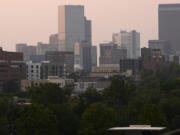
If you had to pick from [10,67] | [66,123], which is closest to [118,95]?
[66,123]

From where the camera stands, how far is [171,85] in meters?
100

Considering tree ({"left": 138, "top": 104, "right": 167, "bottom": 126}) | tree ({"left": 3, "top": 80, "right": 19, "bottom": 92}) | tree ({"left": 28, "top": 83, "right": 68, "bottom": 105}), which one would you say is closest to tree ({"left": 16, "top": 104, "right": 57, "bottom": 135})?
tree ({"left": 138, "top": 104, "right": 167, "bottom": 126})

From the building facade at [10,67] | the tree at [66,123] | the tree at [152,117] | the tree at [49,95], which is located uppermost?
the building facade at [10,67]

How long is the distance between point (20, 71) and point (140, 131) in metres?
166

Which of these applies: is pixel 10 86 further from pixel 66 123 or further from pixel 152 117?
pixel 152 117

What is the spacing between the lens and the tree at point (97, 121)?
6225cm

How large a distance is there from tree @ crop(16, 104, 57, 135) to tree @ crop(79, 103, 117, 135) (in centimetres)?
247

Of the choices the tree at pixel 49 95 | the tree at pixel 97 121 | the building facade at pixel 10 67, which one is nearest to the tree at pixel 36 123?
the tree at pixel 97 121

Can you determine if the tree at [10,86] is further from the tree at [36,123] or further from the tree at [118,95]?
the tree at [36,123]

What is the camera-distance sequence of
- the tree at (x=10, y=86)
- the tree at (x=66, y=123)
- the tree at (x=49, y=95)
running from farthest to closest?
the tree at (x=10, y=86) → the tree at (x=49, y=95) → the tree at (x=66, y=123)

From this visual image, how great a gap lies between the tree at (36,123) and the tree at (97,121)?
2.47m

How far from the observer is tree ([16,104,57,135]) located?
6216 cm

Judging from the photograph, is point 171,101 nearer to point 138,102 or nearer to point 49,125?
point 138,102

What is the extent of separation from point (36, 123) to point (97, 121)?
481 cm
